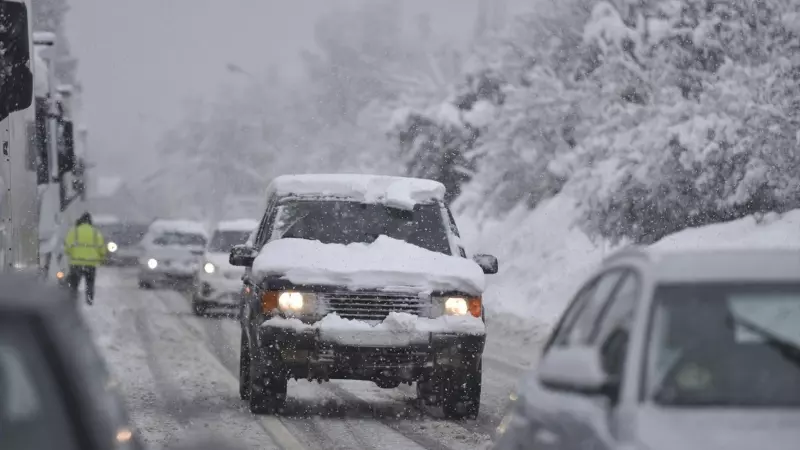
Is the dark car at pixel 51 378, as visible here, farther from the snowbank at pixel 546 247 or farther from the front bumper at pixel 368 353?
the snowbank at pixel 546 247

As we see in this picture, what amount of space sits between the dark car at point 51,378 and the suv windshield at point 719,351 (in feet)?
6.87

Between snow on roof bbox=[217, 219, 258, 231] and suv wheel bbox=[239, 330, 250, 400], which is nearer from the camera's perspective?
suv wheel bbox=[239, 330, 250, 400]

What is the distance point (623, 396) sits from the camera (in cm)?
496

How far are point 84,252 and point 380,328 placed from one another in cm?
1639

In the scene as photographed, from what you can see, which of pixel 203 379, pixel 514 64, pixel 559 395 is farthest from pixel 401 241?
pixel 514 64

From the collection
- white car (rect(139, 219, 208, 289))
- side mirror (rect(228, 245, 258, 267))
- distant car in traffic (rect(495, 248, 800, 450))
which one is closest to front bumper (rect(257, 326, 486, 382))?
side mirror (rect(228, 245, 258, 267))

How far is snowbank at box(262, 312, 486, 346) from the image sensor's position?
11.9m

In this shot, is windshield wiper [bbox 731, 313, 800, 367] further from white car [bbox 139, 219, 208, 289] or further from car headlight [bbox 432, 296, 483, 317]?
white car [bbox 139, 219, 208, 289]

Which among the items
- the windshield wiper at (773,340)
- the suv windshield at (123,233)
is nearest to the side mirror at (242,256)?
the windshield wiper at (773,340)

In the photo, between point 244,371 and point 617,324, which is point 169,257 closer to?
point 244,371

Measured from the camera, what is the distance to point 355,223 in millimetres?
13383

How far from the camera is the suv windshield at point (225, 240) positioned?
27.3 metres

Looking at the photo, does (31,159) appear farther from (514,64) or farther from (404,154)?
(404,154)

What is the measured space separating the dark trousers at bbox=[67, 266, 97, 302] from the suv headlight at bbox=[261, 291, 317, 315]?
15.8 metres
